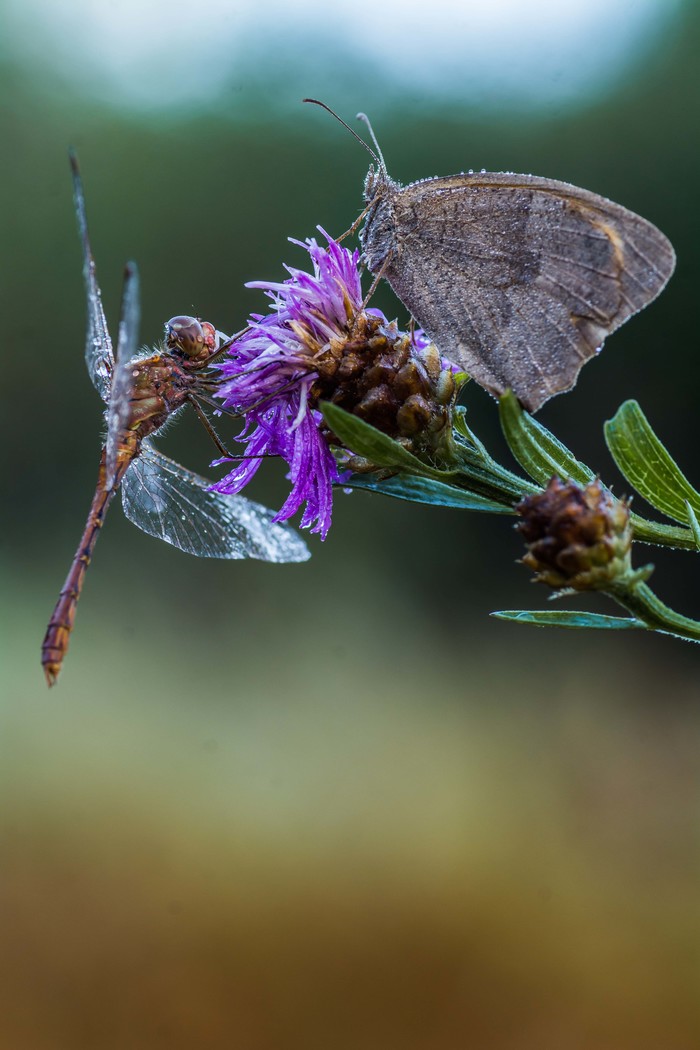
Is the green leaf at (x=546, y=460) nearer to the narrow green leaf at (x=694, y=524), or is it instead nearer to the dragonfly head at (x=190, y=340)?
the narrow green leaf at (x=694, y=524)

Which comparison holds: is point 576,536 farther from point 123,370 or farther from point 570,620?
point 123,370

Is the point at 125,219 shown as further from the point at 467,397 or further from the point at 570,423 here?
the point at 570,423

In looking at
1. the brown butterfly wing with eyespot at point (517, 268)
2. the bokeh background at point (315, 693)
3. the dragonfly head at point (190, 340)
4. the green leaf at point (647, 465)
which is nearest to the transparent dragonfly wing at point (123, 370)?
the dragonfly head at point (190, 340)

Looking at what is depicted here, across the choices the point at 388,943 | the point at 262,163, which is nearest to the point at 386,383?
the point at 388,943

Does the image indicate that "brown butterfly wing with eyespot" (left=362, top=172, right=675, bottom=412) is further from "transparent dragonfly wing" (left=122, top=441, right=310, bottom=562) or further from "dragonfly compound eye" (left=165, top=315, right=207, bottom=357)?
"transparent dragonfly wing" (left=122, top=441, right=310, bottom=562)

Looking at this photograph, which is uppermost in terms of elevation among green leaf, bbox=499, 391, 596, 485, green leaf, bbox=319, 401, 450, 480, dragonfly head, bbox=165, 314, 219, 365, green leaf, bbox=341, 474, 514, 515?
dragonfly head, bbox=165, 314, 219, 365

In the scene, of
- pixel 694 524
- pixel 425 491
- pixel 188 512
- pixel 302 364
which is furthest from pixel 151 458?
pixel 694 524

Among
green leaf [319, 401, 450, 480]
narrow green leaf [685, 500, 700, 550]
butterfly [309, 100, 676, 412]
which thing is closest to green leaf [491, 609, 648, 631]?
narrow green leaf [685, 500, 700, 550]
